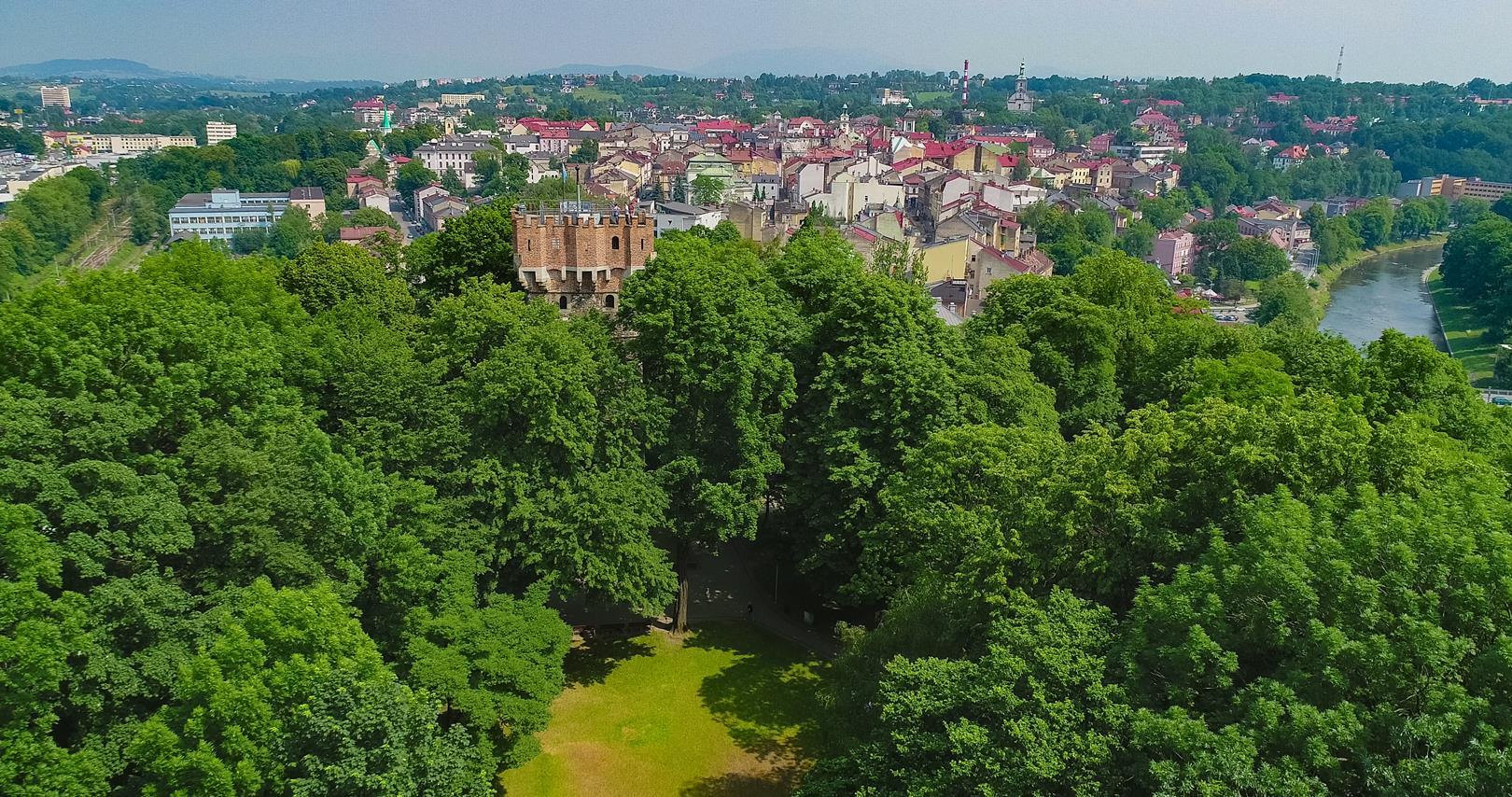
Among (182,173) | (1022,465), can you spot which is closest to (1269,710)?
(1022,465)

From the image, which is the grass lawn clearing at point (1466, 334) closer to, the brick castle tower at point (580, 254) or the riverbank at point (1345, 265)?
the riverbank at point (1345, 265)

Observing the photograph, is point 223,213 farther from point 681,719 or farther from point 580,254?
point 681,719

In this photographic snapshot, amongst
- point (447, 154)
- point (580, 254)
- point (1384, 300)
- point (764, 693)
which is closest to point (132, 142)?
point (447, 154)

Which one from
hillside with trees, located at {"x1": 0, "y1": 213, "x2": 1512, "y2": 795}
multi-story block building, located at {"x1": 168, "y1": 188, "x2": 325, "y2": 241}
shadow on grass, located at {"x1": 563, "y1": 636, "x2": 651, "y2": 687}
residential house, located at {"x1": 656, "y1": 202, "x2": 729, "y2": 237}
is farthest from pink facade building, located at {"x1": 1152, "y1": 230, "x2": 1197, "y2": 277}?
multi-story block building, located at {"x1": 168, "y1": 188, "x2": 325, "y2": 241}

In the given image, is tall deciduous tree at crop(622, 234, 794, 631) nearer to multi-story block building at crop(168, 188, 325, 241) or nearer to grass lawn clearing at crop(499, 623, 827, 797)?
grass lawn clearing at crop(499, 623, 827, 797)

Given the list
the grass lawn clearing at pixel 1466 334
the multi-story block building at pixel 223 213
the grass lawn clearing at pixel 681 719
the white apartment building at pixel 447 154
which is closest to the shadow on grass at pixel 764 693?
the grass lawn clearing at pixel 681 719

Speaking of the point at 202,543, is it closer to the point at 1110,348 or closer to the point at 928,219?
the point at 1110,348
